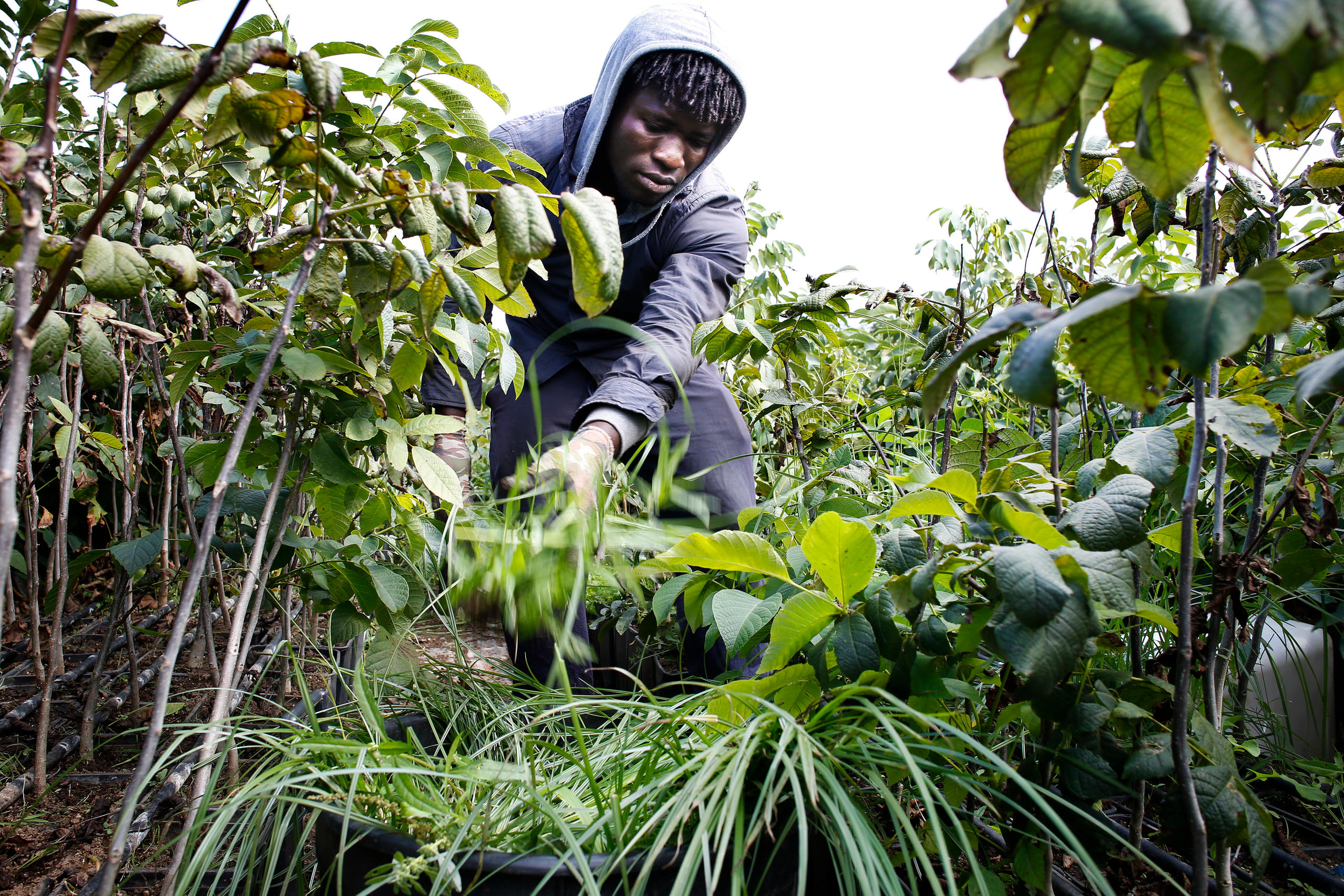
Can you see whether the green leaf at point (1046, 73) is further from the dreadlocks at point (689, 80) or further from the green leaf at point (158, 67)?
the dreadlocks at point (689, 80)

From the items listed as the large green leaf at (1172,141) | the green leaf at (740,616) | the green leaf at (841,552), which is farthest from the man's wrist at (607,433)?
the large green leaf at (1172,141)

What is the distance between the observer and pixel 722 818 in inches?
29.1

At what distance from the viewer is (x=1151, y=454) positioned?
76 centimetres

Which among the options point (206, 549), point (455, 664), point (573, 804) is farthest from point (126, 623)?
point (573, 804)

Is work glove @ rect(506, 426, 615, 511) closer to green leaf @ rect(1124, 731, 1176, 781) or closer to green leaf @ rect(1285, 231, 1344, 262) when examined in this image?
green leaf @ rect(1124, 731, 1176, 781)

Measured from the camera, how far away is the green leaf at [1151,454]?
74cm

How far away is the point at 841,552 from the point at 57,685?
1.84 meters

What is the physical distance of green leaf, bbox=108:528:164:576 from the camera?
1.16m

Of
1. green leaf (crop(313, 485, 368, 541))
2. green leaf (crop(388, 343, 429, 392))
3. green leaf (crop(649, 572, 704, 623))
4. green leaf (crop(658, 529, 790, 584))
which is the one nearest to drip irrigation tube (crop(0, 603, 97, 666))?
green leaf (crop(313, 485, 368, 541))

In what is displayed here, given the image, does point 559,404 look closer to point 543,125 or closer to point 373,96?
point 543,125

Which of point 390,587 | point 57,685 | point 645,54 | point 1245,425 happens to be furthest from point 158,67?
point 57,685

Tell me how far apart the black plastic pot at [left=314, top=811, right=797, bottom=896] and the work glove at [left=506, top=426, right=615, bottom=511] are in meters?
0.38

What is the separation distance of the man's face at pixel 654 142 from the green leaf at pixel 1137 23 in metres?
1.46

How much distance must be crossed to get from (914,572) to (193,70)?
0.79 meters
